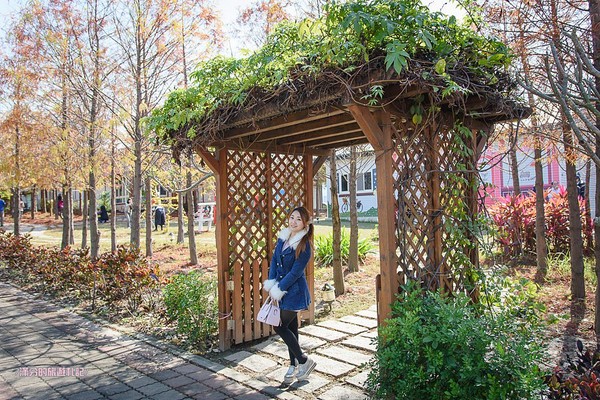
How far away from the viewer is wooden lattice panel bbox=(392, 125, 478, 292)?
3531mm

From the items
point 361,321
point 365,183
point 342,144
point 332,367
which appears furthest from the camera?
point 365,183

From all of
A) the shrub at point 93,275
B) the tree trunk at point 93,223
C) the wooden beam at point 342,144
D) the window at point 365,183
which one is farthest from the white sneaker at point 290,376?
the window at point 365,183

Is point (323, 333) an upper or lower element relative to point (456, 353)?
lower

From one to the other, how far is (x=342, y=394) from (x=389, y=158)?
1.96m

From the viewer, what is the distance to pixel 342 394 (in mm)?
3713

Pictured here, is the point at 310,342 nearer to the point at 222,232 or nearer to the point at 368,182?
the point at 222,232

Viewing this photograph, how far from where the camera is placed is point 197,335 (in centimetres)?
504

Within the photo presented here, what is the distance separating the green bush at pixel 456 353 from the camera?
101 inches

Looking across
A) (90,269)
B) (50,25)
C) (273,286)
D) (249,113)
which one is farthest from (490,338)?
(50,25)

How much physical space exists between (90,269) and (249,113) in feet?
14.3

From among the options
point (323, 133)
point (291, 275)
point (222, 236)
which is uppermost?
point (323, 133)

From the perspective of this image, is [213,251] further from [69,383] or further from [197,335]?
[69,383]

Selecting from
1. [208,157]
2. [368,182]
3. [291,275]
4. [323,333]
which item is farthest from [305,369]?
[368,182]

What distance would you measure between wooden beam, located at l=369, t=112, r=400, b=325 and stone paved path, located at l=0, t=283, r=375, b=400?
1.61 ft
